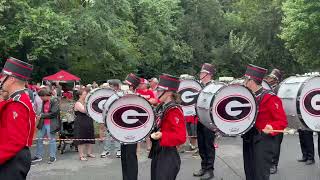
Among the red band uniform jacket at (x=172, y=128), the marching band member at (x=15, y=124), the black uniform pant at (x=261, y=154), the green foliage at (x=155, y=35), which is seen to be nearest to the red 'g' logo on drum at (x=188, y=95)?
the black uniform pant at (x=261, y=154)

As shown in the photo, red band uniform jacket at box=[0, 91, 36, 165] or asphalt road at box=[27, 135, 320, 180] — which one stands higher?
red band uniform jacket at box=[0, 91, 36, 165]

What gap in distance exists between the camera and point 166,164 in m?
5.98

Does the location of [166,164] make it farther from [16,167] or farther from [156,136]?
[16,167]

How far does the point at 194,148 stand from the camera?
39.5 ft

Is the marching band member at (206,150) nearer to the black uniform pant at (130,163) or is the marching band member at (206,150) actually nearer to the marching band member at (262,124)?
the black uniform pant at (130,163)

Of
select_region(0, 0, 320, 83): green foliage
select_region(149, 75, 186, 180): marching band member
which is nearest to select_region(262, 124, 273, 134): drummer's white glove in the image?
select_region(149, 75, 186, 180): marching band member

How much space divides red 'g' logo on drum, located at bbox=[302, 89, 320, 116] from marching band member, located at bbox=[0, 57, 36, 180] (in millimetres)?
4211

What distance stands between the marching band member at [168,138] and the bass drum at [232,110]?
0.81 m

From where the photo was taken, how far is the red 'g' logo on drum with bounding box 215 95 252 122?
661 centimetres

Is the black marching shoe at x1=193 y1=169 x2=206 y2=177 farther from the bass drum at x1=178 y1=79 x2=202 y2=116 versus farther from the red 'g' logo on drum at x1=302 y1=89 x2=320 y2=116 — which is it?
the red 'g' logo on drum at x1=302 y1=89 x2=320 y2=116

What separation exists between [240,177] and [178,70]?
28.3 metres

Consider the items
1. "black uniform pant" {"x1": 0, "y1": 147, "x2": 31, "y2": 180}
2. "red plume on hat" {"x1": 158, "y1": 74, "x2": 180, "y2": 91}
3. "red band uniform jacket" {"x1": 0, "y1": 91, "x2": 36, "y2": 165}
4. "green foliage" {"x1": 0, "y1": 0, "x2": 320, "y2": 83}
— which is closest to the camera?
"red band uniform jacket" {"x1": 0, "y1": 91, "x2": 36, "y2": 165}

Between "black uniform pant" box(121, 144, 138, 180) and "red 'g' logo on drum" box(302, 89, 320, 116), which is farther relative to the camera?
"black uniform pant" box(121, 144, 138, 180)

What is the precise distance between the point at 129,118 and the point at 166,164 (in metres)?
1.08
